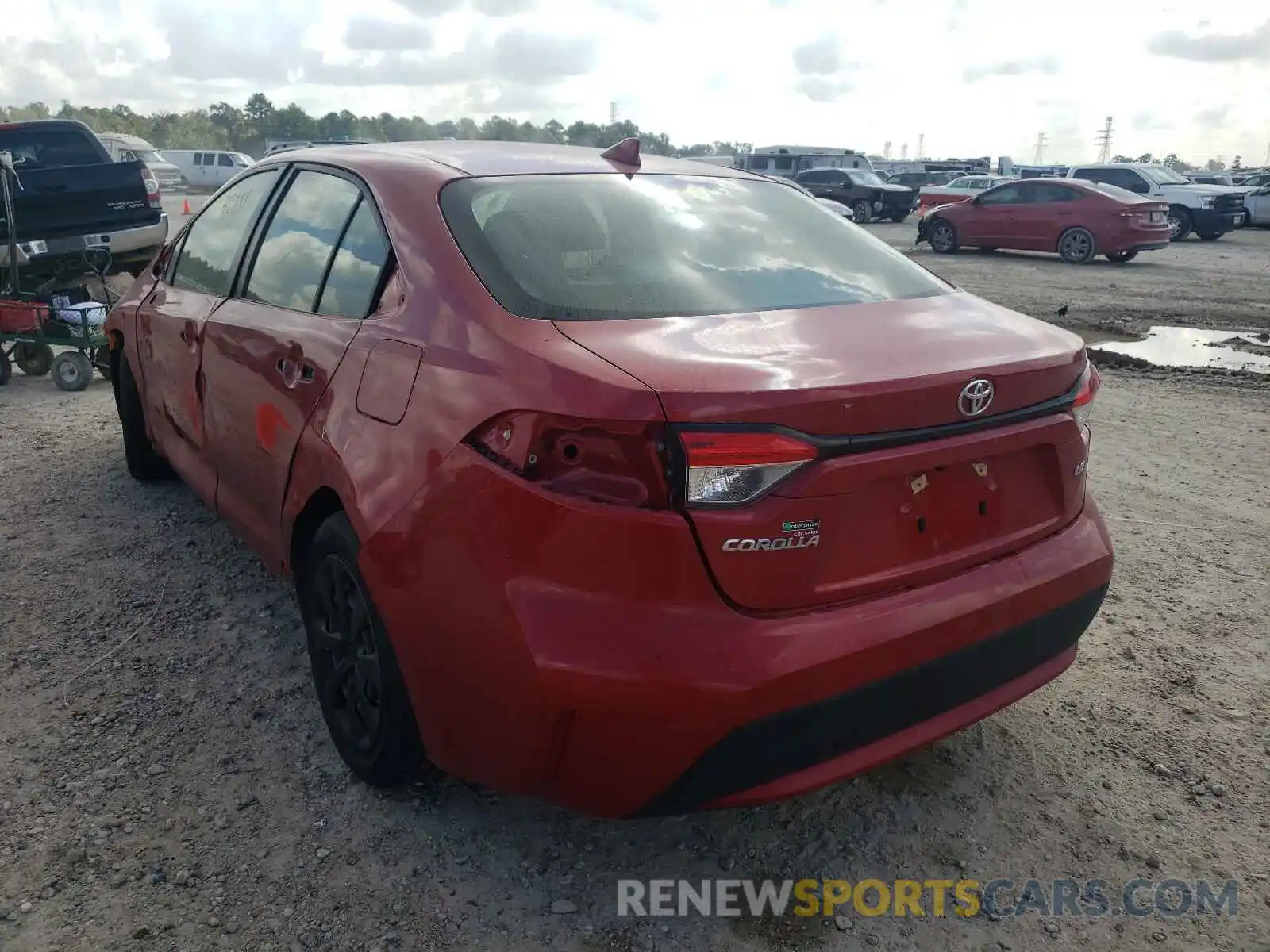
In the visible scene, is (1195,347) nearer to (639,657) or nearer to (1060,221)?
(1060,221)

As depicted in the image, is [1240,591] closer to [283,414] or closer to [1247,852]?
[1247,852]

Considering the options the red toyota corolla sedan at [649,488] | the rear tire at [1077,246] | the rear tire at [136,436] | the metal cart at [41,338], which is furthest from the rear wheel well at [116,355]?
the rear tire at [1077,246]

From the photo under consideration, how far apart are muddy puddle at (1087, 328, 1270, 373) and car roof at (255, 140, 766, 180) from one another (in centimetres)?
640

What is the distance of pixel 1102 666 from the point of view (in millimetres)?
3287

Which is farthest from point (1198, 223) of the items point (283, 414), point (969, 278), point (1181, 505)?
point (283, 414)

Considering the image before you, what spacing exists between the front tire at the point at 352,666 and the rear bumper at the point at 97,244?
24.1 ft

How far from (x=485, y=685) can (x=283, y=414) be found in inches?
47.9

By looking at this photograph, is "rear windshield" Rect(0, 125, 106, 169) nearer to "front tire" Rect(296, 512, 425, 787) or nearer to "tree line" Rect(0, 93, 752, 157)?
"front tire" Rect(296, 512, 425, 787)

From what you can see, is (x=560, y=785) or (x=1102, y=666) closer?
(x=560, y=785)

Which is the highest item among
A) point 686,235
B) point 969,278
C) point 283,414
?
point 686,235

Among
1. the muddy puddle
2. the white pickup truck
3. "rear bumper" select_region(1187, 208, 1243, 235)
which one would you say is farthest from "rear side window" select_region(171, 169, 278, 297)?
"rear bumper" select_region(1187, 208, 1243, 235)

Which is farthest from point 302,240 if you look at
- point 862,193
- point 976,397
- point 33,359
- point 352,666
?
point 862,193

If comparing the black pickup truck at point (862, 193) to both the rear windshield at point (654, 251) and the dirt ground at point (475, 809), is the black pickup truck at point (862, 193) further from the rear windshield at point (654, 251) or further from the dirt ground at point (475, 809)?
the rear windshield at point (654, 251)

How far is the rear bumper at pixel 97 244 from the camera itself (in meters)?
8.39
